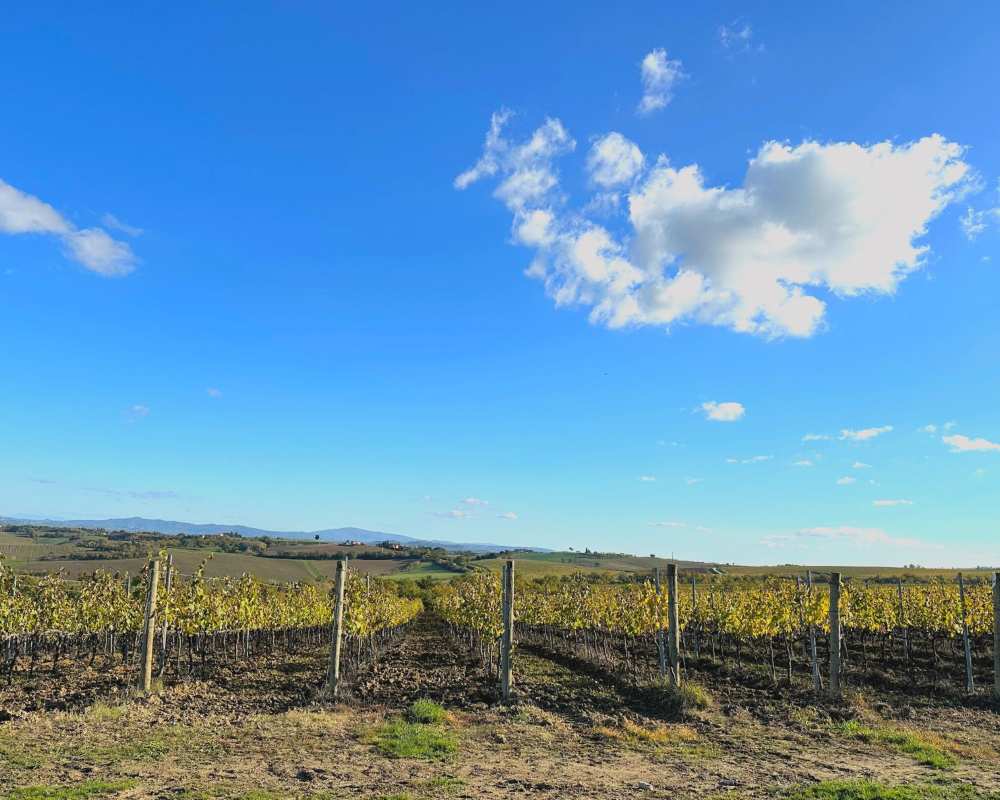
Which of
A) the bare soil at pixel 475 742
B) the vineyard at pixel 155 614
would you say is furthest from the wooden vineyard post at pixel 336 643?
the vineyard at pixel 155 614

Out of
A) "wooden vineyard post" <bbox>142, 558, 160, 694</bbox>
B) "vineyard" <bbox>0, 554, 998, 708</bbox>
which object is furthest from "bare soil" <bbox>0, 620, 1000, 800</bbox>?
"vineyard" <bbox>0, 554, 998, 708</bbox>

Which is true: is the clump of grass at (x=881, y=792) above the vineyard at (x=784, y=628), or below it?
above

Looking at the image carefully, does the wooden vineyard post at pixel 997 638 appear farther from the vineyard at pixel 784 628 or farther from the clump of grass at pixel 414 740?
the clump of grass at pixel 414 740

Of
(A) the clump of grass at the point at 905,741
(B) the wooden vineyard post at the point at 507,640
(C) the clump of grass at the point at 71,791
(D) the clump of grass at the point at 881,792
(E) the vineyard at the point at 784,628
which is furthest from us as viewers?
(E) the vineyard at the point at 784,628

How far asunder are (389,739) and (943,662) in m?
26.3

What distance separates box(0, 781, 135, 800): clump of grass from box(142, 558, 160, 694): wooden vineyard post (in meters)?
8.16

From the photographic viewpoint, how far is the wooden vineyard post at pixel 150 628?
50.0 feet

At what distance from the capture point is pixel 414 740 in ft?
34.4

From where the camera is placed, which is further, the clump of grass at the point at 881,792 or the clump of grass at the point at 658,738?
the clump of grass at the point at 658,738

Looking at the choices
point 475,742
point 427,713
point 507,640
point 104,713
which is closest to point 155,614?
point 104,713

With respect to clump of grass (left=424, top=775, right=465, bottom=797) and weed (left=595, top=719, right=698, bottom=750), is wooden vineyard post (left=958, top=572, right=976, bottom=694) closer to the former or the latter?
weed (left=595, top=719, right=698, bottom=750)

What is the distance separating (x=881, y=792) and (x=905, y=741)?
427 centimetres

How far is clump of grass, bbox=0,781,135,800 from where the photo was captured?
6.99 m

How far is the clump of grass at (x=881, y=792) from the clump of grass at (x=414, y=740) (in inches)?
210
